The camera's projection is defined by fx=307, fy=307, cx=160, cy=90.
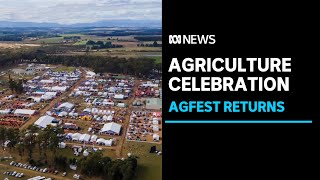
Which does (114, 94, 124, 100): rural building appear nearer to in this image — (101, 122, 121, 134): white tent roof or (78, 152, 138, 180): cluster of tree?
(101, 122, 121, 134): white tent roof

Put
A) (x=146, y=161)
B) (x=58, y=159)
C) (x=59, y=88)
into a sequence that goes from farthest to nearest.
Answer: (x=59, y=88) < (x=146, y=161) < (x=58, y=159)

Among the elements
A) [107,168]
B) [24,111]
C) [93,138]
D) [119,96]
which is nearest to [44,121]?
[24,111]

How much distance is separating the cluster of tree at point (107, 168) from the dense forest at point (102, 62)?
23.5 metres

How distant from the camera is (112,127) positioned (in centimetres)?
2297

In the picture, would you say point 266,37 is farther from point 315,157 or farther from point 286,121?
point 315,157

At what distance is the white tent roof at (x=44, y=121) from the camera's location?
23703mm

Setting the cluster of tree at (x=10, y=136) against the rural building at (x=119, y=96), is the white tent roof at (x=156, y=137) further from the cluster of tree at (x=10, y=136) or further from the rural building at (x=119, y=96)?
the rural building at (x=119, y=96)

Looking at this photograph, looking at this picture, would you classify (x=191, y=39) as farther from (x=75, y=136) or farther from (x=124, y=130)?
(x=124, y=130)

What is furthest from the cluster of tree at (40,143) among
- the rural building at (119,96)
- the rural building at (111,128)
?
the rural building at (119,96)

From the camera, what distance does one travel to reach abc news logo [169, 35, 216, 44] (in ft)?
14.1

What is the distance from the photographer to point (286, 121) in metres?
4.38

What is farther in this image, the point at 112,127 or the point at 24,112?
the point at 24,112

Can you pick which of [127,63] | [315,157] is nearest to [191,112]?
[315,157]

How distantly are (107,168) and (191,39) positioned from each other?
43.1 ft
